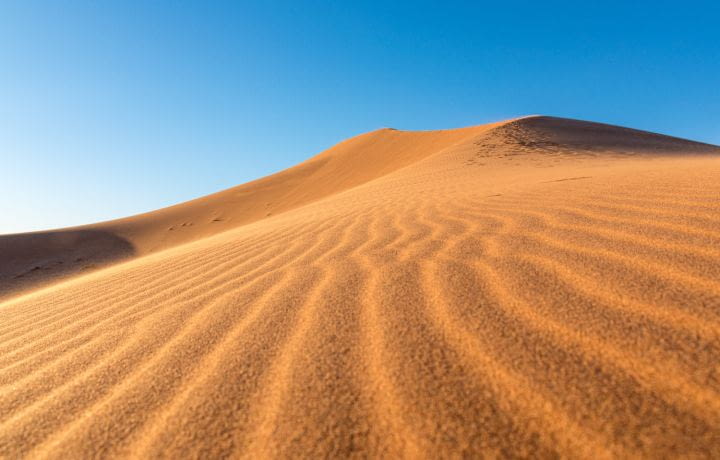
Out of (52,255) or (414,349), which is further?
(52,255)

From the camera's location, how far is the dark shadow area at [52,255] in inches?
325

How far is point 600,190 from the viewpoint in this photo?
3.37m

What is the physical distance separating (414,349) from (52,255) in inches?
486

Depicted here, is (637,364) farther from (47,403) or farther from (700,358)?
(47,403)

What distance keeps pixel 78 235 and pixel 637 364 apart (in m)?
15.2

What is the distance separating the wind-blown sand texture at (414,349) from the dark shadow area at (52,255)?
273 inches

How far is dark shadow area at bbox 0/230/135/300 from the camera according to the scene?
8258 mm

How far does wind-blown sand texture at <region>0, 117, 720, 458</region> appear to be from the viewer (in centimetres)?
95

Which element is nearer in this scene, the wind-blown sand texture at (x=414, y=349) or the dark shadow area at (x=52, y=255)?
the wind-blown sand texture at (x=414, y=349)

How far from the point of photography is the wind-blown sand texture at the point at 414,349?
95 cm

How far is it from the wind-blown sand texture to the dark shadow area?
22.7 feet

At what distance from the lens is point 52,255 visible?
10375 millimetres

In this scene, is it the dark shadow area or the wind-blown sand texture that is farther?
the dark shadow area

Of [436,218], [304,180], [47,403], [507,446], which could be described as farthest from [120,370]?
[304,180]
